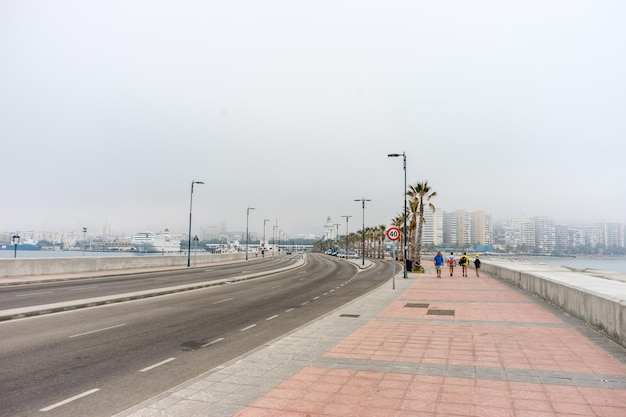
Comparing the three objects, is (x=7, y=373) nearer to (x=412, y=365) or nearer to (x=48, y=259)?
(x=412, y=365)

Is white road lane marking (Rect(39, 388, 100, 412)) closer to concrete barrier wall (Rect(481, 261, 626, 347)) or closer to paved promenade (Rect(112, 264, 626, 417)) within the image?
paved promenade (Rect(112, 264, 626, 417))

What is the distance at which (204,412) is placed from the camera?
5527 mm

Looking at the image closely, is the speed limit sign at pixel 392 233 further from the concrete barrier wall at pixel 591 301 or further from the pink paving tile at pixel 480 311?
the concrete barrier wall at pixel 591 301

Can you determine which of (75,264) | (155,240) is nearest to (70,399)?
(75,264)

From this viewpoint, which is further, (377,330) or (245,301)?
(245,301)

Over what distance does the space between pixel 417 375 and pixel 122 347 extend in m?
6.98

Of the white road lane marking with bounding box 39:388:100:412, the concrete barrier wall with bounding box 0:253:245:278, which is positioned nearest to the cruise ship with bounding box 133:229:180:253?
the concrete barrier wall with bounding box 0:253:245:278

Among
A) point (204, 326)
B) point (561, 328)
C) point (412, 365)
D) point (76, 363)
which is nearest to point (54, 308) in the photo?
point (204, 326)

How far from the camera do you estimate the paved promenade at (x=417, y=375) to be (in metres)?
5.59

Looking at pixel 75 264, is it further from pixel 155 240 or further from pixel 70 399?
pixel 155 240

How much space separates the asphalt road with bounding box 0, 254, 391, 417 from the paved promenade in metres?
1.00

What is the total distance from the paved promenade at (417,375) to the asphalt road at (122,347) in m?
1.00

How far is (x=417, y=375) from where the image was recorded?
280 inches

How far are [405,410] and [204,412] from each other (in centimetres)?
271
